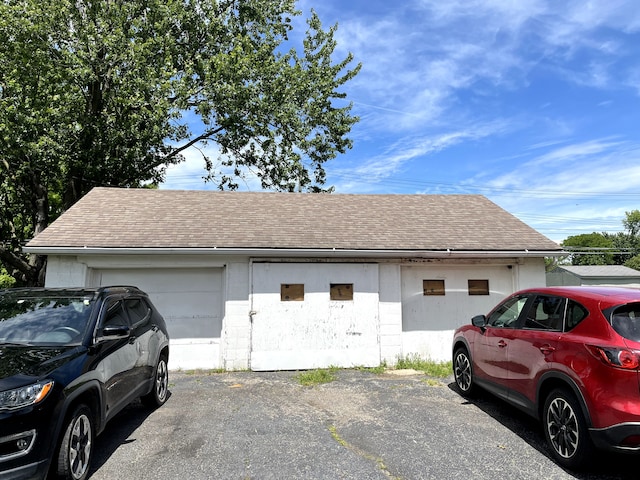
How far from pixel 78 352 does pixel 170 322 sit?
17.2 ft

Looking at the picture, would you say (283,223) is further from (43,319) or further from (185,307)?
(43,319)

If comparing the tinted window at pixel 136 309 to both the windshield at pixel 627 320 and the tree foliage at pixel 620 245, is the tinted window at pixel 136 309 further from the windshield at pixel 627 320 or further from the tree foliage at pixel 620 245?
the tree foliage at pixel 620 245

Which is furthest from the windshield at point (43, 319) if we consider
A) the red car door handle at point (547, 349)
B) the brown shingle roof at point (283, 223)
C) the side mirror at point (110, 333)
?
the red car door handle at point (547, 349)

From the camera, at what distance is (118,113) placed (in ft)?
50.5

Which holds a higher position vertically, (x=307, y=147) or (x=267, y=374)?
(x=307, y=147)

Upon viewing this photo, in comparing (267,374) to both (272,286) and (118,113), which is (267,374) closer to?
(272,286)

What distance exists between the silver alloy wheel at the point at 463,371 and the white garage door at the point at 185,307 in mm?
4900

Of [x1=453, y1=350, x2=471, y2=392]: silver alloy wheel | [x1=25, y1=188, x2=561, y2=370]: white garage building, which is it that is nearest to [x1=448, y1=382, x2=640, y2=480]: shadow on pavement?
[x1=453, y1=350, x2=471, y2=392]: silver alloy wheel


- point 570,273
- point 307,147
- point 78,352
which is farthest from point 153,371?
point 570,273

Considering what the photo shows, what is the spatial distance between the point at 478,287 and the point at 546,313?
515 cm

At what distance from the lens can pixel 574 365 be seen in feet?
12.5

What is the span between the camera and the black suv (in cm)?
298

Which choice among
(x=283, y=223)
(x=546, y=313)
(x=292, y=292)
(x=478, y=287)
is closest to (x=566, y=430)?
(x=546, y=313)

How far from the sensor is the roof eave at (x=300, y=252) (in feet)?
27.4
